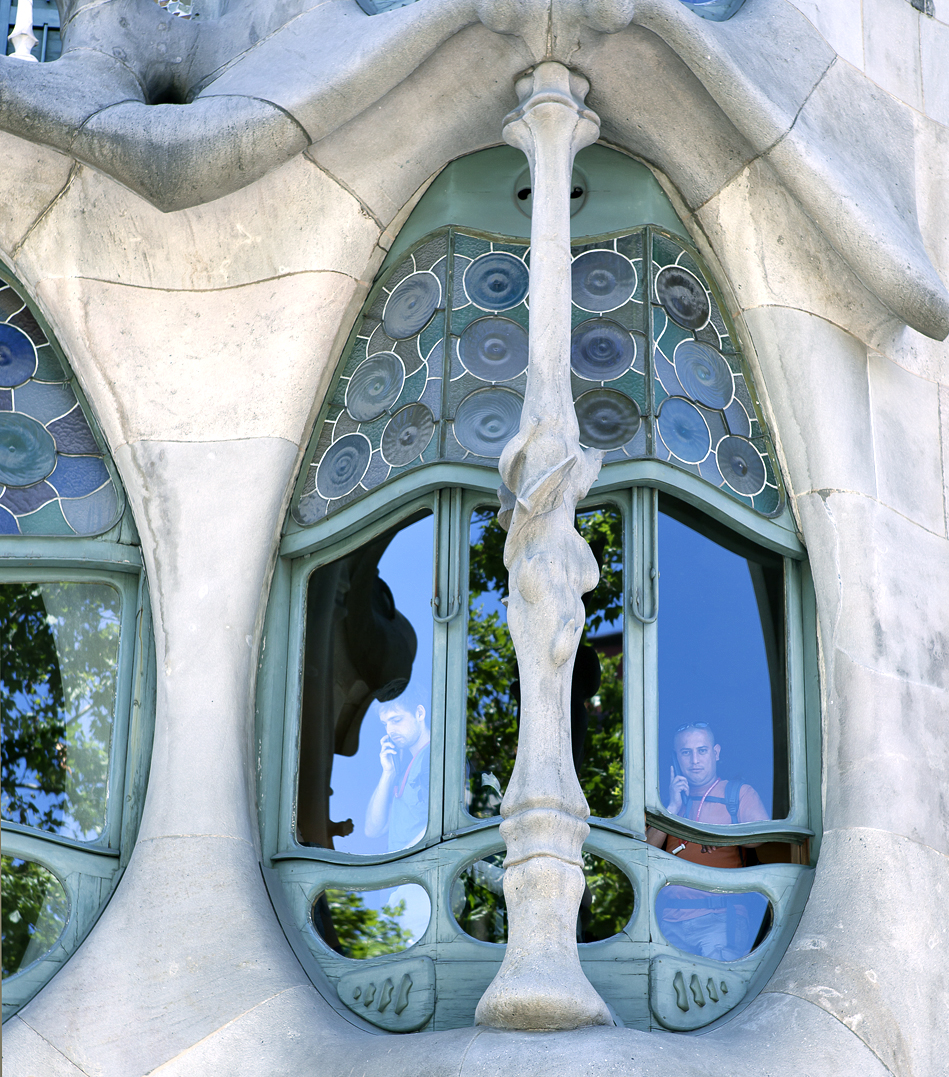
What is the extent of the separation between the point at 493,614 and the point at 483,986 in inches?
57.9

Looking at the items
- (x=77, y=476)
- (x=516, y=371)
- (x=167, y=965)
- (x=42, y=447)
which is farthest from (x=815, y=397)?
(x=167, y=965)

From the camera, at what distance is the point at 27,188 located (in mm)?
7816

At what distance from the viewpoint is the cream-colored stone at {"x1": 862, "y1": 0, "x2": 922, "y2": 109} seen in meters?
8.28

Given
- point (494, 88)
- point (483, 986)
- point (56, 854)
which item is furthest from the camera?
point (494, 88)

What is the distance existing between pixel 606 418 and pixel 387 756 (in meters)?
1.61

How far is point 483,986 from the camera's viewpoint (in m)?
6.60

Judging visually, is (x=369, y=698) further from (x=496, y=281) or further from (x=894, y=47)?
(x=894, y=47)

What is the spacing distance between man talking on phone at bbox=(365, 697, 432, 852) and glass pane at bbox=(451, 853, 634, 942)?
0.29 meters

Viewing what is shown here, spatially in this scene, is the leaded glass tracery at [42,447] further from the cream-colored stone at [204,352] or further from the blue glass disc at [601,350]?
the blue glass disc at [601,350]

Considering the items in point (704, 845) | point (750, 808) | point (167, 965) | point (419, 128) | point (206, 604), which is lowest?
point (167, 965)

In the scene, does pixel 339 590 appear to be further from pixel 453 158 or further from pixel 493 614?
pixel 453 158

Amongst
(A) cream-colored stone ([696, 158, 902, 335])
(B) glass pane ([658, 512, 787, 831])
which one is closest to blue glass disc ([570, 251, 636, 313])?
(A) cream-colored stone ([696, 158, 902, 335])

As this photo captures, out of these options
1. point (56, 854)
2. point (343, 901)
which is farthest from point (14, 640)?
point (343, 901)

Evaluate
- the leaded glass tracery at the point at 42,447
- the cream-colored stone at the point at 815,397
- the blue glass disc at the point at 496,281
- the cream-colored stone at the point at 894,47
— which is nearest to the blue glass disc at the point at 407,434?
the blue glass disc at the point at 496,281
